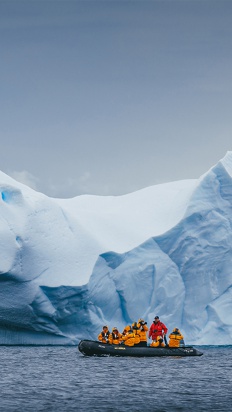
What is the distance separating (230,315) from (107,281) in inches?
209

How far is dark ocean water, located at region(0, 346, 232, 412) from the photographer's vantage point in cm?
1347

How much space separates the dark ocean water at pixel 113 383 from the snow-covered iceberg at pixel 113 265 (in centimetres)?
305

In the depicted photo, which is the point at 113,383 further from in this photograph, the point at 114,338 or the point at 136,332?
the point at 114,338

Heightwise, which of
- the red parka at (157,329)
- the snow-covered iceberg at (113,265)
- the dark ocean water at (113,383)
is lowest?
the dark ocean water at (113,383)

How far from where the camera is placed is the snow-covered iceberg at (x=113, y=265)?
86.9 feet

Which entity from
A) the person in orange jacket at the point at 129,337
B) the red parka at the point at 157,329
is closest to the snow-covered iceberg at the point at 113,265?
the red parka at the point at 157,329

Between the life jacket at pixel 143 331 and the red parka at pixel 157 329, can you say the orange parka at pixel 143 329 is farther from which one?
the red parka at pixel 157 329

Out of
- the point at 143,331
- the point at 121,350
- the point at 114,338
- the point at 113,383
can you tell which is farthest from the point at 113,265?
the point at 113,383

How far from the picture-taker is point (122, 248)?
94.0ft

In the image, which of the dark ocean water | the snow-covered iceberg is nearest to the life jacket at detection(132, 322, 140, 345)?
the dark ocean water

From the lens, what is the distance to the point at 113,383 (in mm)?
16609

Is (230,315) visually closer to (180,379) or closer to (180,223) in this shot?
(180,223)

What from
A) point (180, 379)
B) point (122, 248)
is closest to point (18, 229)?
A: point (122, 248)

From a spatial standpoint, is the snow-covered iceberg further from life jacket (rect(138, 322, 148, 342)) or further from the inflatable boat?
life jacket (rect(138, 322, 148, 342))
